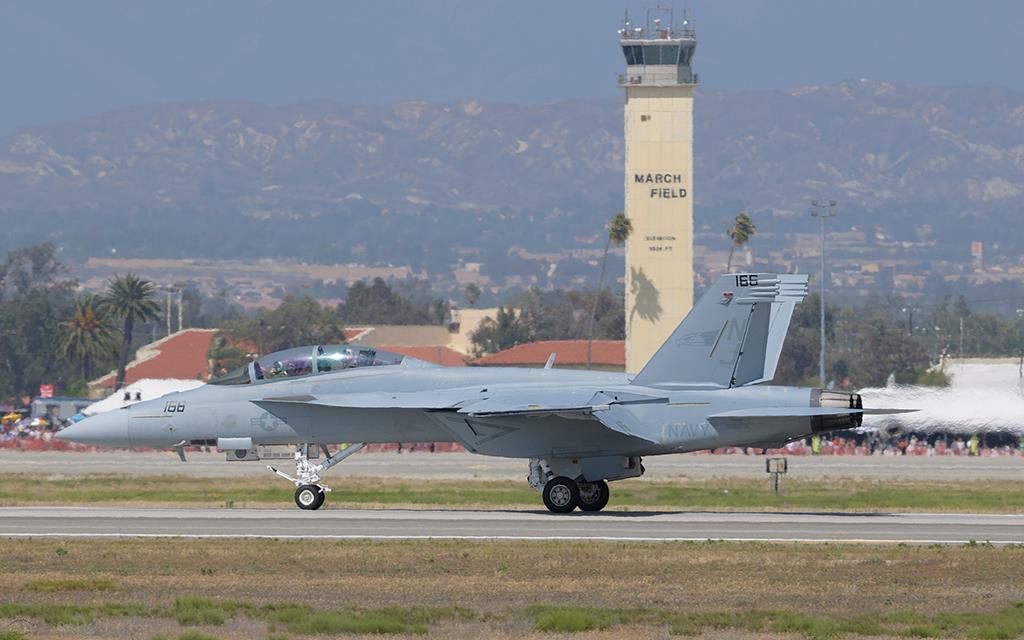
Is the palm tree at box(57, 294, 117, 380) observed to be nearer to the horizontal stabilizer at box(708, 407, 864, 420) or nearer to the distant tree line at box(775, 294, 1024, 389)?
the distant tree line at box(775, 294, 1024, 389)

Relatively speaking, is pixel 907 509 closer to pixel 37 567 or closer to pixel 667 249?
pixel 37 567

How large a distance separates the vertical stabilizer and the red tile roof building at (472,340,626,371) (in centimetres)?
7361

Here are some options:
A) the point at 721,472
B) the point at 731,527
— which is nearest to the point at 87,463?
the point at 721,472

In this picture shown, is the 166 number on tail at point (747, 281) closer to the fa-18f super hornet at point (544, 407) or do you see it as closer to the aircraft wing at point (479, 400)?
the fa-18f super hornet at point (544, 407)

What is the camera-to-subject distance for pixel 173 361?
117312 mm

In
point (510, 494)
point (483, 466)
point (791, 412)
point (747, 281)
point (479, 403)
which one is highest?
point (747, 281)

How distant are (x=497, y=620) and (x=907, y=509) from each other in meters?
17.6

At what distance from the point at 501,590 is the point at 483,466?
33.6 metres

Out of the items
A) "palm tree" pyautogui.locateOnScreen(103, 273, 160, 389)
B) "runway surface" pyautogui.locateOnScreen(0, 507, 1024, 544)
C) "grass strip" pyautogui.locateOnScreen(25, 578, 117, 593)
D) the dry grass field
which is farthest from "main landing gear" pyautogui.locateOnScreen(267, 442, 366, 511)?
A: "palm tree" pyautogui.locateOnScreen(103, 273, 160, 389)

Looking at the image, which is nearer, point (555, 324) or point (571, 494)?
point (571, 494)

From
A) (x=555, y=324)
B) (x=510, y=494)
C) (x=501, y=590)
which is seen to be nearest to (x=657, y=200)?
(x=555, y=324)

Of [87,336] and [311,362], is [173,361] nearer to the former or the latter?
[87,336]

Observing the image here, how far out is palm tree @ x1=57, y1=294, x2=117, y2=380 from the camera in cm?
10938

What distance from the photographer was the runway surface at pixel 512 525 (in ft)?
85.0
